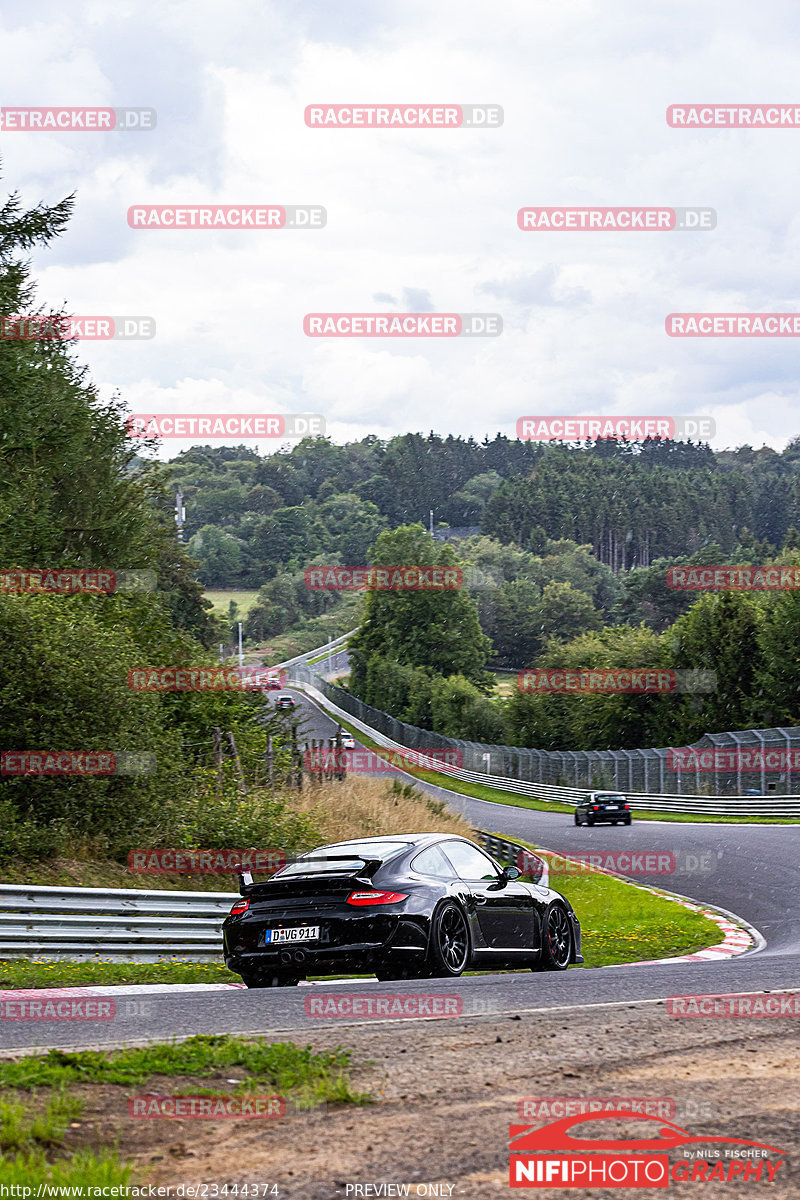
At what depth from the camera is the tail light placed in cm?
1002

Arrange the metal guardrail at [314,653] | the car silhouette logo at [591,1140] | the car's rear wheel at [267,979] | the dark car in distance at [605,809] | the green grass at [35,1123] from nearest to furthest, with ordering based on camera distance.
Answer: the green grass at [35,1123] → the car silhouette logo at [591,1140] → the car's rear wheel at [267,979] → the dark car in distance at [605,809] → the metal guardrail at [314,653]

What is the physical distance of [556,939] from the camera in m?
12.1

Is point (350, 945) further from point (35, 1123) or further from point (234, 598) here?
point (234, 598)

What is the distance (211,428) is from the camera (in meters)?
29.3

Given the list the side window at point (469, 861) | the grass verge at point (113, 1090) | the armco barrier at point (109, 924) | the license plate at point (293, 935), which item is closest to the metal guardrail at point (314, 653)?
the armco barrier at point (109, 924)

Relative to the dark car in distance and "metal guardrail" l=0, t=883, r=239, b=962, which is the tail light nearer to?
"metal guardrail" l=0, t=883, r=239, b=962

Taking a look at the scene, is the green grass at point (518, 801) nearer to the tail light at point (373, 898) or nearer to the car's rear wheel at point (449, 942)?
the car's rear wheel at point (449, 942)

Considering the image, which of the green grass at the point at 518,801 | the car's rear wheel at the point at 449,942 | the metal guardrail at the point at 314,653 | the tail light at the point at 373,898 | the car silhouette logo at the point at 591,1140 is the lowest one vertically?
the green grass at the point at 518,801

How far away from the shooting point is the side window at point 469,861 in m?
11.1

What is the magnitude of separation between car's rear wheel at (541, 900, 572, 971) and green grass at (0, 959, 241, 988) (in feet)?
9.82

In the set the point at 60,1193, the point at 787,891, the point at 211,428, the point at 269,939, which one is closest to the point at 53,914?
the point at 269,939

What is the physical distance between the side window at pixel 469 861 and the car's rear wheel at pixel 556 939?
81 centimetres

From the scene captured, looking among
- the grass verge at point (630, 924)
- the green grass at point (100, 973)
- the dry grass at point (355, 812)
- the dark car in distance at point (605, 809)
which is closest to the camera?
the green grass at point (100, 973)

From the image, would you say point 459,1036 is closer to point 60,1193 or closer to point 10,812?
point 60,1193
